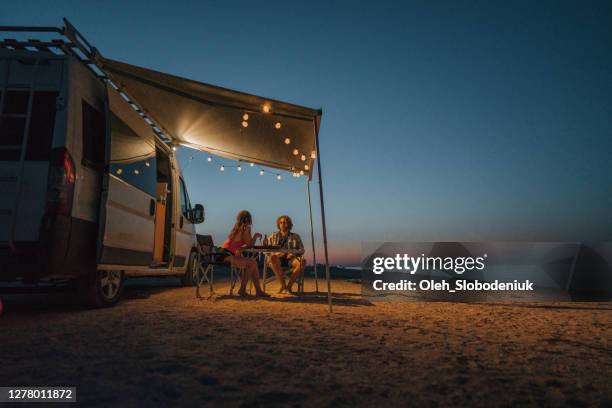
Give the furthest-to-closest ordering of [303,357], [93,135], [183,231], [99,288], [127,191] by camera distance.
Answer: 1. [183,231]
2. [127,191]
3. [99,288]
4. [93,135]
5. [303,357]

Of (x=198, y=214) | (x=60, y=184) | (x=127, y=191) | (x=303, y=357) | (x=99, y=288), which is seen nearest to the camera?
(x=303, y=357)

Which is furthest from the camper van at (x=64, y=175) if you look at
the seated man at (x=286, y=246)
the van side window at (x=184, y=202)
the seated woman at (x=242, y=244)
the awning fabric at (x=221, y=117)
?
the van side window at (x=184, y=202)

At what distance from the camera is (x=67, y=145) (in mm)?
3402

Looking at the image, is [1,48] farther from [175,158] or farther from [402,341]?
[402,341]

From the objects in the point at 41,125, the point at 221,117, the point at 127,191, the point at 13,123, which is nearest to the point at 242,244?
the point at 127,191

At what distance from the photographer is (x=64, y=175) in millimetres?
3352

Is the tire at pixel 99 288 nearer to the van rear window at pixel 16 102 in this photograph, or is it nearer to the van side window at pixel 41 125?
the van side window at pixel 41 125

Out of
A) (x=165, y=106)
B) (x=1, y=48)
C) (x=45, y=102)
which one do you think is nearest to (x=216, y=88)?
(x=165, y=106)

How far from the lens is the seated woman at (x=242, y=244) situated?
18.2ft

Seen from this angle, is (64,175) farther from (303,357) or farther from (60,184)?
(303,357)

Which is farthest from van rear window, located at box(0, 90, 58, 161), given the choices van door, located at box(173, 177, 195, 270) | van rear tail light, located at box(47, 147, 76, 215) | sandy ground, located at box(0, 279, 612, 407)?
van door, located at box(173, 177, 195, 270)

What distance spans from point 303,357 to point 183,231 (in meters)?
5.36

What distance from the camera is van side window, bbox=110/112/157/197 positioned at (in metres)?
4.01

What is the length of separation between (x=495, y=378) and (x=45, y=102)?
4256mm
